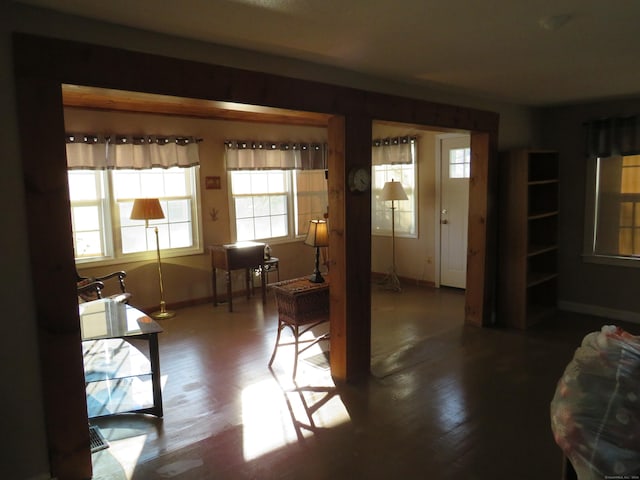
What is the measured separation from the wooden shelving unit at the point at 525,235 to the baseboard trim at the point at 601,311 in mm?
161

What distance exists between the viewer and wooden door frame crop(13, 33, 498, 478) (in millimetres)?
2020

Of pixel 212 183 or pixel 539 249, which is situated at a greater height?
pixel 212 183

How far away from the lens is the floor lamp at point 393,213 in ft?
20.4

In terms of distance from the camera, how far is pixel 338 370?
3.49 metres

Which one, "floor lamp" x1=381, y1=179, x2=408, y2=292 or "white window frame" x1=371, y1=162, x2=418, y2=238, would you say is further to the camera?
"white window frame" x1=371, y1=162, x2=418, y2=238

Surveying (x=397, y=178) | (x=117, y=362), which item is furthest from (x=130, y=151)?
(x=397, y=178)

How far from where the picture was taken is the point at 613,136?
4.64 m

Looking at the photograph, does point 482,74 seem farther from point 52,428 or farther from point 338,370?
point 52,428

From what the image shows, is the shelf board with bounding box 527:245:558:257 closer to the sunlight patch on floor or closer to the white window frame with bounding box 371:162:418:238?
the white window frame with bounding box 371:162:418:238

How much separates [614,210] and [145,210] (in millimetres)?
4876

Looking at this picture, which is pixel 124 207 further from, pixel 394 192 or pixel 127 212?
pixel 394 192

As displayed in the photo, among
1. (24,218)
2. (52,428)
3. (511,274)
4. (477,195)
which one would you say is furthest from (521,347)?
(24,218)

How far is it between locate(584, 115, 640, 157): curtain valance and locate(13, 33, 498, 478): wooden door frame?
9.25ft

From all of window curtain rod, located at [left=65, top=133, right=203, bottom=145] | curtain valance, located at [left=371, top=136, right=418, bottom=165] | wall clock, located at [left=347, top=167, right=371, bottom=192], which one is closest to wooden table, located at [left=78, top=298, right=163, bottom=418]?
wall clock, located at [left=347, top=167, right=371, bottom=192]
